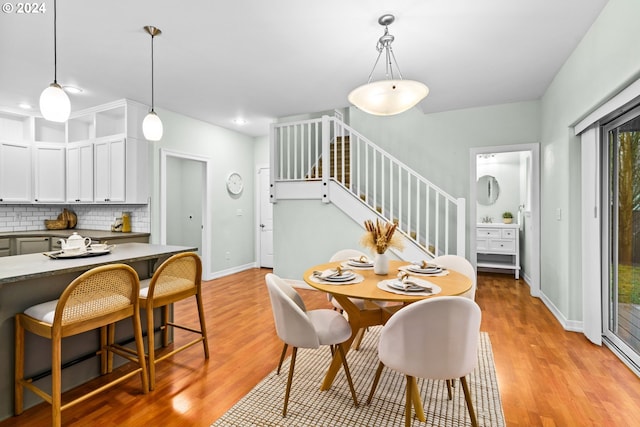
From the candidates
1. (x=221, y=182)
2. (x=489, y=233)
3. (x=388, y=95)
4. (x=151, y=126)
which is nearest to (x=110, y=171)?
(x=221, y=182)

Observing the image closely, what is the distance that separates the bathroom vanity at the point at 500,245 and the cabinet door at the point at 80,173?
6201mm

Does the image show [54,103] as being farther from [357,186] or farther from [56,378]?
[357,186]

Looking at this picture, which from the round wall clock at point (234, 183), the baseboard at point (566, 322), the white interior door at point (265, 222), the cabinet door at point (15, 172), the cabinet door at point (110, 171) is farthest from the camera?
the white interior door at point (265, 222)

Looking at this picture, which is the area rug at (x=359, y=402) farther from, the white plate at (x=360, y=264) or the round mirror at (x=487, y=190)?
the round mirror at (x=487, y=190)

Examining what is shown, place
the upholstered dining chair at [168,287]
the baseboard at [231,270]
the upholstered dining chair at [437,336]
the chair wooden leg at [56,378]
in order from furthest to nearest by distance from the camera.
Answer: the baseboard at [231,270] < the upholstered dining chair at [168,287] < the chair wooden leg at [56,378] < the upholstered dining chair at [437,336]

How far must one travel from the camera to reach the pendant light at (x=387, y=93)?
231 centimetres

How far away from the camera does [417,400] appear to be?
1754 mm

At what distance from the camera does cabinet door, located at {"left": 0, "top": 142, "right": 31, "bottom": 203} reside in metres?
4.36

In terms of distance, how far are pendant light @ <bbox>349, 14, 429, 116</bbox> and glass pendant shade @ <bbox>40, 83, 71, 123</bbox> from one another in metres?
1.96

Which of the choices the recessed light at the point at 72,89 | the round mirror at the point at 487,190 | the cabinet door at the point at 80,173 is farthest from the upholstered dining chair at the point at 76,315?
the round mirror at the point at 487,190

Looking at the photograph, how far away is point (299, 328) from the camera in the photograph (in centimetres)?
174

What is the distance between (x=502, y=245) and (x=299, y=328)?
497cm

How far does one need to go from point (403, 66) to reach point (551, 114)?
1947 millimetres

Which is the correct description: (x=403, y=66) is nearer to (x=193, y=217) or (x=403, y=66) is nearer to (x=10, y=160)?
(x=193, y=217)
